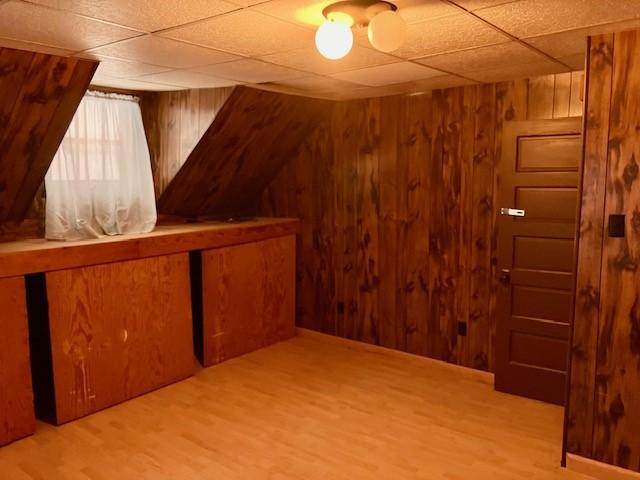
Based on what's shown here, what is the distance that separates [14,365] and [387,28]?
112 inches

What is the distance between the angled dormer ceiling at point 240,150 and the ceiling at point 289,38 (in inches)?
17.2

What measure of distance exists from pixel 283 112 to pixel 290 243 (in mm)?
1269

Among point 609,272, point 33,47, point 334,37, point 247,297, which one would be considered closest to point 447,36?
point 334,37

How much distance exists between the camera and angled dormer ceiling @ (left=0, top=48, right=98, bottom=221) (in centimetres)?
288

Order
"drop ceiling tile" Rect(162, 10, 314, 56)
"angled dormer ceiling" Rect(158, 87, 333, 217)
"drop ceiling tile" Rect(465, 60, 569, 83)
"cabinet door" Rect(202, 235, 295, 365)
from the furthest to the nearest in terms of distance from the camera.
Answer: "cabinet door" Rect(202, 235, 295, 365), "angled dormer ceiling" Rect(158, 87, 333, 217), "drop ceiling tile" Rect(465, 60, 569, 83), "drop ceiling tile" Rect(162, 10, 314, 56)

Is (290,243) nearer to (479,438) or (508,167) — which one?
(508,167)

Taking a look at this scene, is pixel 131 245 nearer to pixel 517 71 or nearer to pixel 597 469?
pixel 517 71

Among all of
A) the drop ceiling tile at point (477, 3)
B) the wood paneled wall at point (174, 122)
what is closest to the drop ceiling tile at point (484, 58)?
the drop ceiling tile at point (477, 3)

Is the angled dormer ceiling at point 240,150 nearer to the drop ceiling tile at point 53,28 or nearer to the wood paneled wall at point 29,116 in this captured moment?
the wood paneled wall at point 29,116

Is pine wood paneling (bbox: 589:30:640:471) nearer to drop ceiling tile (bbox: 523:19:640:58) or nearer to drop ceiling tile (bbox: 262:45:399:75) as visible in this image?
drop ceiling tile (bbox: 523:19:640:58)

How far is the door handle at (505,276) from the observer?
147 inches

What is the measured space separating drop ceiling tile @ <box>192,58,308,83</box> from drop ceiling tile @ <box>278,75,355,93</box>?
0.41 ft

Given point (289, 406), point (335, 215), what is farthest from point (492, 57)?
point (289, 406)

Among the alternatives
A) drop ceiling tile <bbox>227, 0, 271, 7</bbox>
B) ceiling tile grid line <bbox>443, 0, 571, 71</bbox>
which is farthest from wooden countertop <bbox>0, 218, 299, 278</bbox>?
ceiling tile grid line <bbox>443, 0, 571, 71</bbox>
